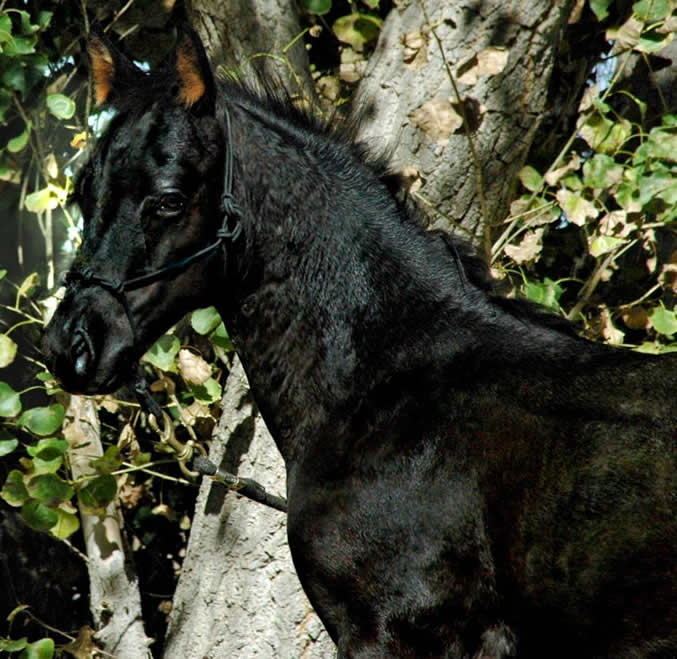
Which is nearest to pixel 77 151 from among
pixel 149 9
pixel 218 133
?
pixel 149 9

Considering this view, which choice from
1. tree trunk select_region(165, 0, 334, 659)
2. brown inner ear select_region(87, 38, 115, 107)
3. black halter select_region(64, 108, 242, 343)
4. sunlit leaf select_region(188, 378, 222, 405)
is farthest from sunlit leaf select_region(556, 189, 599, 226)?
brown inner ear select_region(87, 38, 115, 107)

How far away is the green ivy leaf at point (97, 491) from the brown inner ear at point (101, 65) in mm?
1690

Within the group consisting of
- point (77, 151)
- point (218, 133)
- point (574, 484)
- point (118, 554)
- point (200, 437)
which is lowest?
A: point (118, 554)

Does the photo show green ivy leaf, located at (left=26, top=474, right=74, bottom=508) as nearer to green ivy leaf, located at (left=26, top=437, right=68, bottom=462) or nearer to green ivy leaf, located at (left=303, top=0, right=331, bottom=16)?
green ivy leaf, located at (left=26, top=437, right=68, bottom=462)

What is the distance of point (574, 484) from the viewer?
229cm

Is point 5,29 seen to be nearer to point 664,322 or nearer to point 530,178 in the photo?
point 530,178

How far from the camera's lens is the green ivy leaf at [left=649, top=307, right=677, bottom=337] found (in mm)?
4055

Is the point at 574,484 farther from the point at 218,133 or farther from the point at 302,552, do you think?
the point at 218,133

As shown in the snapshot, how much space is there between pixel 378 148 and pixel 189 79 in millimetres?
1298

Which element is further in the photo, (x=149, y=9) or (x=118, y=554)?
(x=149, y=9)

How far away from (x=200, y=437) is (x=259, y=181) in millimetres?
2096

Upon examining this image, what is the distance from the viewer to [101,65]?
9.93 feet

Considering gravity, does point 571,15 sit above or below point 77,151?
above

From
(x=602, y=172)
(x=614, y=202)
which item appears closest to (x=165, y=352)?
(x=602, y=172)
